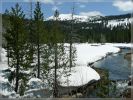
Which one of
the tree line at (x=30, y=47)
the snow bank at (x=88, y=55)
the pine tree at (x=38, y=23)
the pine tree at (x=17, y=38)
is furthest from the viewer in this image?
the snow bank at (x=88, y=55)

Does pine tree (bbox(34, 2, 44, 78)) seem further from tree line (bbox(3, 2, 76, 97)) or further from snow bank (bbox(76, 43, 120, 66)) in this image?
snow bank (bbox(76, 43, 120, 66))

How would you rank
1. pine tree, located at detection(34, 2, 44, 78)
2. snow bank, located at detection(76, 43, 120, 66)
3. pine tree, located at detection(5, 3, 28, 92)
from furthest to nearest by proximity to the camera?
snow bank, located at detection(76, 43, 120, 66)
pine tree, located at detection(34, 2, 44, 78)
pine tree, located at detection(5, 3, 28, 92)

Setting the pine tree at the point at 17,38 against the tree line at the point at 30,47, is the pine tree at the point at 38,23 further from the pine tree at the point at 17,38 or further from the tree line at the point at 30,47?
the pine tree at the point at 17,38

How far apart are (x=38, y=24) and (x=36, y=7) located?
0.87 metres

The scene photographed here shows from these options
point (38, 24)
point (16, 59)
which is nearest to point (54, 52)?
point (38, 24)

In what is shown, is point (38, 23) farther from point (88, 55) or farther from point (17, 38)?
point (88, 55)

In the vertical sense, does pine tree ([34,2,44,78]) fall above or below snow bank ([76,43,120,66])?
above

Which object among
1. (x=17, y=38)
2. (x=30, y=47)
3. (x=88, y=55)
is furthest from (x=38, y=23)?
(x=88, y=55)

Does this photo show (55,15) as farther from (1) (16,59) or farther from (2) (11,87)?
(2) (11,87)

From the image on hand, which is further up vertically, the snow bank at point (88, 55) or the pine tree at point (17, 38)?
the pine tree at point (17, 38)

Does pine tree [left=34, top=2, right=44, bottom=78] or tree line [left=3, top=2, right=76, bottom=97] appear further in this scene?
pine tree [left=34, top=2, right=44, bottom=78]

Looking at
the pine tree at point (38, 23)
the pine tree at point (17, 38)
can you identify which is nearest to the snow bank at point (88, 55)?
the pine tree at point (38, 23)

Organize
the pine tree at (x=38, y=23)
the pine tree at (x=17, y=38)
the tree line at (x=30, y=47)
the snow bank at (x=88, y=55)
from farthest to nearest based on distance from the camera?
1. the snow bank at (x=88, y=55)
2. the pine tree at (x=38, y=23)
3. the tree line at (x=30, y=47)
4. the pine tree at (x=17, y=38)

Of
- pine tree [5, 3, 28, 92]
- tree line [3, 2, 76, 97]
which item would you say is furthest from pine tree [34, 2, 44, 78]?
pine tree [5, 3, 28, 92]
